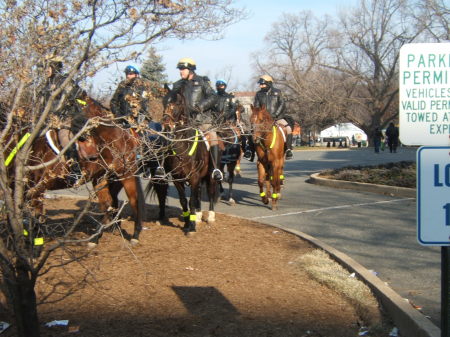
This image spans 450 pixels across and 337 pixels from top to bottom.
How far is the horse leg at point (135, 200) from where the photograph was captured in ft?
29.0

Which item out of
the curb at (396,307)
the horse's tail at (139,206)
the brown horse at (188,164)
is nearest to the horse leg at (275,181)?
the brown horse at (188,164)

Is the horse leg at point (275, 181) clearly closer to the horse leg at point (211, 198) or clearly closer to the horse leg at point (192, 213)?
the horse leg at point (211, 198)

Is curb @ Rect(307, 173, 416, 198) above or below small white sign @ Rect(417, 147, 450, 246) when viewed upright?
below

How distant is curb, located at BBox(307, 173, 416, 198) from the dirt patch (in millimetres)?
6228

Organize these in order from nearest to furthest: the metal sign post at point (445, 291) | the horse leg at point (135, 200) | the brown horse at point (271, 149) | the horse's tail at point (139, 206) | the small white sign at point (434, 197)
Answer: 1. the small white sign at point (434, 197)
2. the metal sign post at point (445, 291)
3. the horse leg at point (135, 200)
4. the horse's tail at point (139, 206)
5. the brown horse at point (271, 149)

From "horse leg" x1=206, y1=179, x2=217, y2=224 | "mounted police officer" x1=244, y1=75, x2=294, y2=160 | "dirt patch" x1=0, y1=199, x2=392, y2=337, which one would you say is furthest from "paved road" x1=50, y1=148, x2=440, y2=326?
"mounted police officer" x1=244, y1=75, x2=294, y2=160

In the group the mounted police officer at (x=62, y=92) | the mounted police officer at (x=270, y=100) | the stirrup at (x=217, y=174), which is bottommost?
the stirrup at (x=217, y=174)

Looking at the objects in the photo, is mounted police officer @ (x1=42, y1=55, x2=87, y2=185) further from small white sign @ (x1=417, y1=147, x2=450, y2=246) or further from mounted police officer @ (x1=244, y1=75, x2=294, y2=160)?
mounted police officer @ (x1=244, y1=75, x2=294, y2=160)

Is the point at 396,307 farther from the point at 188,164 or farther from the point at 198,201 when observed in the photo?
the point at 198,201

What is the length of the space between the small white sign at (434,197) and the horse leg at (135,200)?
5.94m

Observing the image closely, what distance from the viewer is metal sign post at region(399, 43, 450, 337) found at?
137 inches

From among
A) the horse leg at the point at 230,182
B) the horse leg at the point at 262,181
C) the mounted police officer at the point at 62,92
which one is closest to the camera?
the mounted police officer at the point at 62,92

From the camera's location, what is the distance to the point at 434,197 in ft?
11.4

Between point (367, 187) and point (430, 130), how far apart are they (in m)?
12.3
